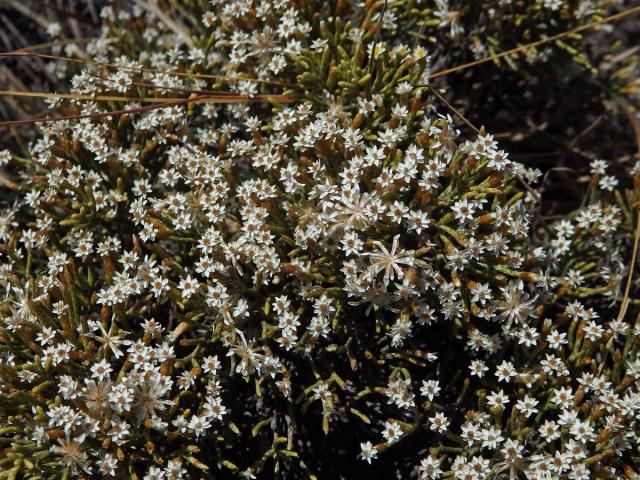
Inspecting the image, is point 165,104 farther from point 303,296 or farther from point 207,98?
point 303,296

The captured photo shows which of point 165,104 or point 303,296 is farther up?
point 165,104

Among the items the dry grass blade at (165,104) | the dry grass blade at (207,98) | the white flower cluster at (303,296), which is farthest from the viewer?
the dry grass blade at (207,98)

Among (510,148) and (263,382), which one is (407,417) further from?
(510,148)

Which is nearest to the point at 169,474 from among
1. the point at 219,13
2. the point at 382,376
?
the point at 382,376

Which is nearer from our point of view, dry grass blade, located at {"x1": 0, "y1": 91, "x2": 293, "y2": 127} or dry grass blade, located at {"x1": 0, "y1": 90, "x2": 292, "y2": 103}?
dry grass blade, located at {"x1": 0, "y1": 91, "x2": 293, "y2": 127}

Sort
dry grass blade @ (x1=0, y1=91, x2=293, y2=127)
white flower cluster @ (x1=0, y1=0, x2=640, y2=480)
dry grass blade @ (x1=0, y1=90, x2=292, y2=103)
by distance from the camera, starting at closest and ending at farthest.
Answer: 1. white flower cluster @ (x1=0, y1=0, x2=640, y2=480)
2. dry grass blade @ (x1=0, y1=91, x2=293, y2=127)
3. dry grass blade @ (x1=0, y1=90, x2=292, y2=103)

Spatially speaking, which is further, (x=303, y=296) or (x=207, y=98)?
(x=207, y=98)

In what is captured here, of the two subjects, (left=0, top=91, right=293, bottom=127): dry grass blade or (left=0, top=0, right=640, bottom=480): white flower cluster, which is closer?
(left=0, top=0, right=640, bottom=480): white flower cluster

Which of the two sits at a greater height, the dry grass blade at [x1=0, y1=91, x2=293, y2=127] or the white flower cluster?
the dry grass blade at [x1=0, y1=91, x2=293, y2=127]

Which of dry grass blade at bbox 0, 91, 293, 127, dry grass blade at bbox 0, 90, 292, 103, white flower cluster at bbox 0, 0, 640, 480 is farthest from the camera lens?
dry grass blade at bbox 0, 90, 292, 103

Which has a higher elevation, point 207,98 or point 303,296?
point 207,98

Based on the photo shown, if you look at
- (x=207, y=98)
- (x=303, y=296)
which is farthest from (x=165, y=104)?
(x=303, y=296)

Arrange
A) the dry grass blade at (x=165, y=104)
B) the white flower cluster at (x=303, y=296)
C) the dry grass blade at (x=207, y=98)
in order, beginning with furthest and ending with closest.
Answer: the dry grass blade at (x=207, y=98)
the dry grass blade at (x=165, y=104)
the white flower cluster at (x=303, y=296)
